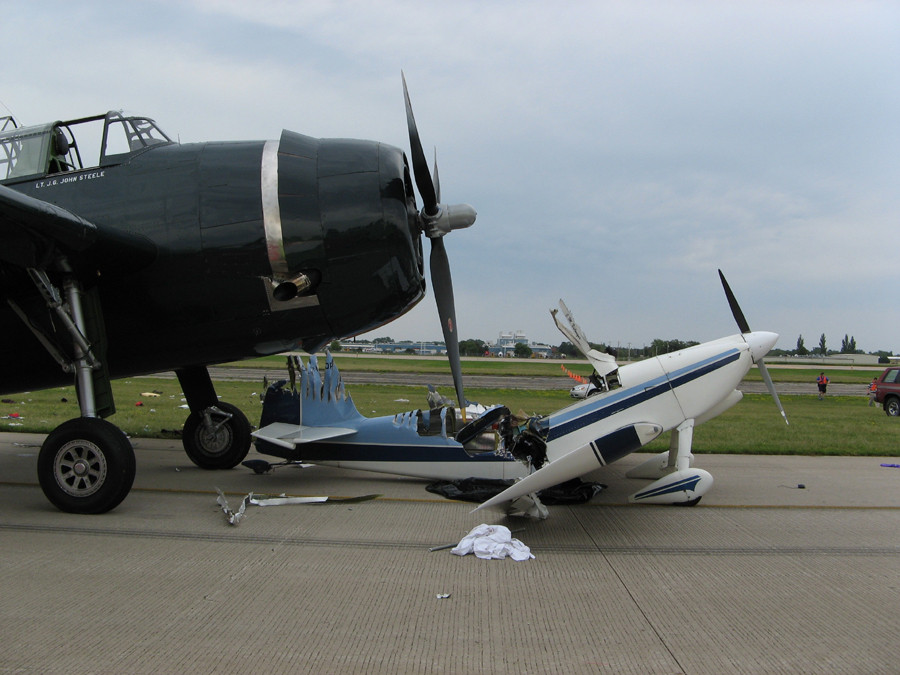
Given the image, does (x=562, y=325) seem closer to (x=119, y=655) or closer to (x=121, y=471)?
(x=121, y=471)

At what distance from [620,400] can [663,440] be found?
5878mm

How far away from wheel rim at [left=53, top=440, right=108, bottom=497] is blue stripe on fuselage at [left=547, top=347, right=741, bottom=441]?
4.77 meters

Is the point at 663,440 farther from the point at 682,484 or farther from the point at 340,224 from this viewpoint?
the point at 340,224

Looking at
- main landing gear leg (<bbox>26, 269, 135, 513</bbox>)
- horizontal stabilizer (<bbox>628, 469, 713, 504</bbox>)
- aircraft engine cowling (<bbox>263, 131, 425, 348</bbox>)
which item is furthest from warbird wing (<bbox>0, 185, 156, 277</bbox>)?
horizontal stabilizer (<bbox>628, 469, 713, 504</bbox>)

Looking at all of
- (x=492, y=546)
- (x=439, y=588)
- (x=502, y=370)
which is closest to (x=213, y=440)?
(x=492, y=546)

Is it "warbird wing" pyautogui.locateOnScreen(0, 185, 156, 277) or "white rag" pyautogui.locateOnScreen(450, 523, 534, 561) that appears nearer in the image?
"white rag" pyautogui.locateOnScreen(450, 523, 534, 561)

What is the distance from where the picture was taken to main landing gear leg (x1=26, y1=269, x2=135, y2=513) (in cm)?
663

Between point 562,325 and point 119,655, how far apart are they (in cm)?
553

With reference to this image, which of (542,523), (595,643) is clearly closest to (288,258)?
(542,523)

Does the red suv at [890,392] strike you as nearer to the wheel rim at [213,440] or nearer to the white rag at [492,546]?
the white rag at [492,546]

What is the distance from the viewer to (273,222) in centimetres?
683

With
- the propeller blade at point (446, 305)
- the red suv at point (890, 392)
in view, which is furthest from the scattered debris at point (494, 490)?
the red suv at point (890, 392)

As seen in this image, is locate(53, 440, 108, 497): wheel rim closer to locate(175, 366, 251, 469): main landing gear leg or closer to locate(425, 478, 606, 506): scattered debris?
locate(175, 366, 251, 469): main landing gear leg

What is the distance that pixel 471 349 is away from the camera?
4099 inches
